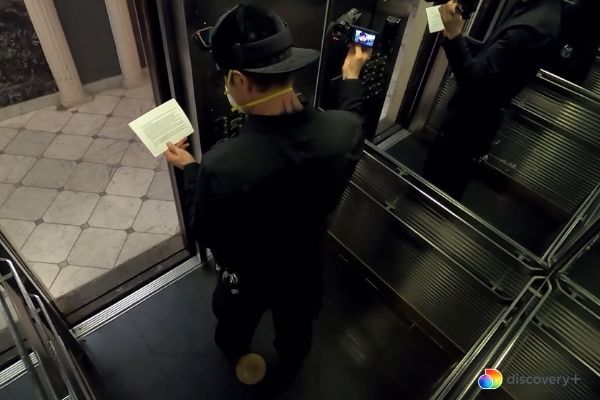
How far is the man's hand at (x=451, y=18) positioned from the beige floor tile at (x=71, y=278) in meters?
2.04

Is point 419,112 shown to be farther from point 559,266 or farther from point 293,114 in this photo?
point 293,114

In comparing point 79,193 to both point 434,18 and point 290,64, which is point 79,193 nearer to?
point 290,64

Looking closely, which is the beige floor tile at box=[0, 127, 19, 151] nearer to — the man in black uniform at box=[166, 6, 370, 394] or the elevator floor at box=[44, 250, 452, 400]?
the elevator floor at box=[44, 250, 452, 400]

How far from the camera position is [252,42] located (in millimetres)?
935

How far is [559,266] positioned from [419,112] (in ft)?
5.50

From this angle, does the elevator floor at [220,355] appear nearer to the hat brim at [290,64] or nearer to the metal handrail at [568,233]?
the metal handrail at [568,233]

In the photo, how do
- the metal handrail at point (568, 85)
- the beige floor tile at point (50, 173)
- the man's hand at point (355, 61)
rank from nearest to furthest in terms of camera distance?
the man's hand at point (355, 61), the metal handrail at point (568, 85), the beige floor tile at point (50, 173)

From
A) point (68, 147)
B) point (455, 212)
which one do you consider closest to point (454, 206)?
point (455, 212)

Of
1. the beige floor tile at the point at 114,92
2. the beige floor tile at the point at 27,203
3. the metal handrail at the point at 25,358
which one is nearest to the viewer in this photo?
the metal handrail at the point at 25,358

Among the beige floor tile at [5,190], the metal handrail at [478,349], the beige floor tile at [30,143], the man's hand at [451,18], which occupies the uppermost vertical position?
the man's hand at [451,18]

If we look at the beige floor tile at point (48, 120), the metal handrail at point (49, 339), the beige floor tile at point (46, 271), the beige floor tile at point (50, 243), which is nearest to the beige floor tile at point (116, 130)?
the beige floor tile at point (48, 120)

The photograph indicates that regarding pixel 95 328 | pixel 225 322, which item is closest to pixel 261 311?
pixel 225 322

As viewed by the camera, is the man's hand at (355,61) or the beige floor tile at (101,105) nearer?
the man's hand at (355,61)

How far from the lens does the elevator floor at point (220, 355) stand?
68.8 inches
